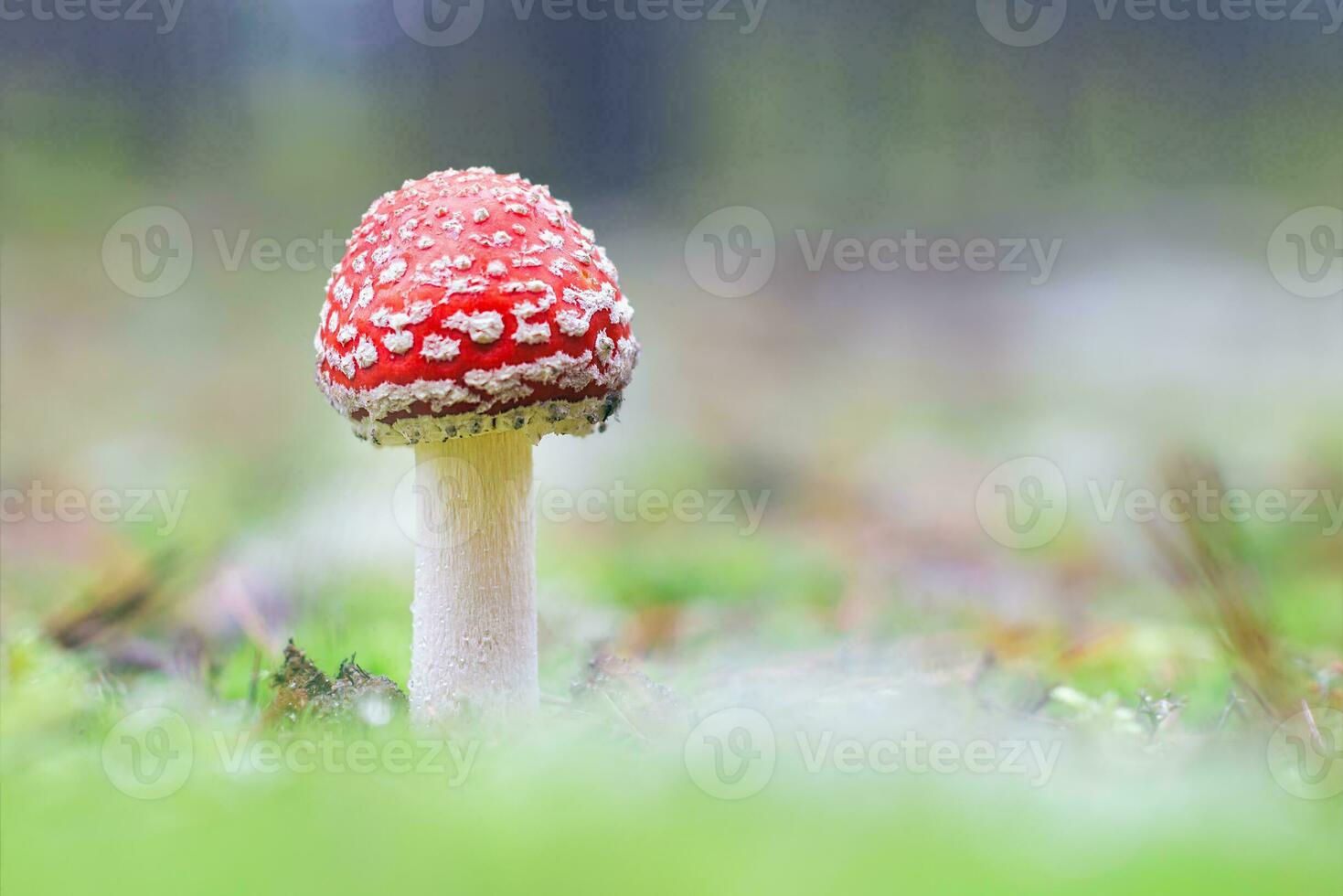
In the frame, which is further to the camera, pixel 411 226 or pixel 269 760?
pixel 411 226

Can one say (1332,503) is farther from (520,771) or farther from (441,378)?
(520,771)

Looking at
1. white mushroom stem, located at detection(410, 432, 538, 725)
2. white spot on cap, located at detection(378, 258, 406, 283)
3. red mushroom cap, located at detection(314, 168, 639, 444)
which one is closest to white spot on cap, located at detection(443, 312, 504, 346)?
red mushroom cap, located at detection(314, 168, 639, 444)

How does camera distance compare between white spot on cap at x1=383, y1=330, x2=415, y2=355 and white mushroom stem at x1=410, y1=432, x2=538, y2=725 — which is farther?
white mushroom stem at x1=410, y1=432, x2=538, y2=725


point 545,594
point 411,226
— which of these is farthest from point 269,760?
point 545,594

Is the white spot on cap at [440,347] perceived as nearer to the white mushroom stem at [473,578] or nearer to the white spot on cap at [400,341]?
the white spot on cap at [400,341]

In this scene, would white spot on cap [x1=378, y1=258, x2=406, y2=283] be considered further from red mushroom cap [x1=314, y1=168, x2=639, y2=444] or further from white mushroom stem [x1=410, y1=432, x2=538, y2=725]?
white mushroom stem [x1=410, y1=432, x2=538, y2=725]

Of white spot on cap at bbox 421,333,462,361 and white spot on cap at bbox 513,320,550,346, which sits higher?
white spot on cap at bbox 513,320,550,346

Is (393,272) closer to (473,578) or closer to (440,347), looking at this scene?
(440,347)
